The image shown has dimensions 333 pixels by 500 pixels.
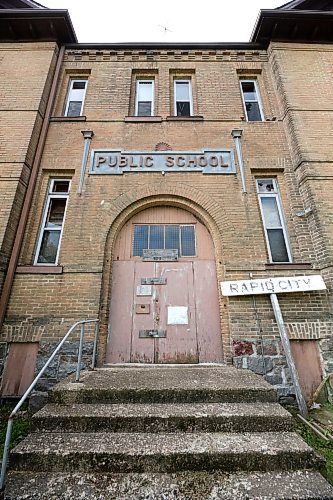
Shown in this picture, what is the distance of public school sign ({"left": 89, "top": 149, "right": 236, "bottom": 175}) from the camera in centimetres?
602

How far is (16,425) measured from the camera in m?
3.59

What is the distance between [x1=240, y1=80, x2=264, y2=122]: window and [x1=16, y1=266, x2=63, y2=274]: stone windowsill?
633cm

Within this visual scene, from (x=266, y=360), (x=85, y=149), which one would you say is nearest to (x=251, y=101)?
(x=85, y=149)

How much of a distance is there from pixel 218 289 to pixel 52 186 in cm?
466

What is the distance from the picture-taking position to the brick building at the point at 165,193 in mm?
4820

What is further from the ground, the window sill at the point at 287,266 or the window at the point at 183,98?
the window at the point at 183,98

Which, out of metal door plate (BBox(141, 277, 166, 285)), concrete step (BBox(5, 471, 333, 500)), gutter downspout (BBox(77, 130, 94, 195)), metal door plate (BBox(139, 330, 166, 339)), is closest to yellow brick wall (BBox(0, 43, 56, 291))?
gutter downspout (BBox(77, 130, 94, 195))

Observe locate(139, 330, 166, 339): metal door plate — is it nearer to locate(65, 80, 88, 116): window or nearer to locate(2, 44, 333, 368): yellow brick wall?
locate(2, 44, 333, 368): yellow brick wall

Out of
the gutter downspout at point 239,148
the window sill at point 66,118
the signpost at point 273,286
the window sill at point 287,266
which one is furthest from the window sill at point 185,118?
the signpost at point 273,286

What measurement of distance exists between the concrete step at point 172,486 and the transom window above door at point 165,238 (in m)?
3.90

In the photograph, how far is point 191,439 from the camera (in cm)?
256

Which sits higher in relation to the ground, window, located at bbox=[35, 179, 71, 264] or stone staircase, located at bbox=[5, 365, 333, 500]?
window, located at bbox=[35, 179, 71, 264]

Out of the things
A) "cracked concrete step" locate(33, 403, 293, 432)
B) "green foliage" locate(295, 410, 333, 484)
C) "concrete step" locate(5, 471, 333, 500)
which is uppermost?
"cracked concrete step" locate(33, 403, 293, 432)

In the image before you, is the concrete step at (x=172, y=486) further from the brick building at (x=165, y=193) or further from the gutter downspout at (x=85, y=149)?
the gutter downspout at (x=85, y=149)
